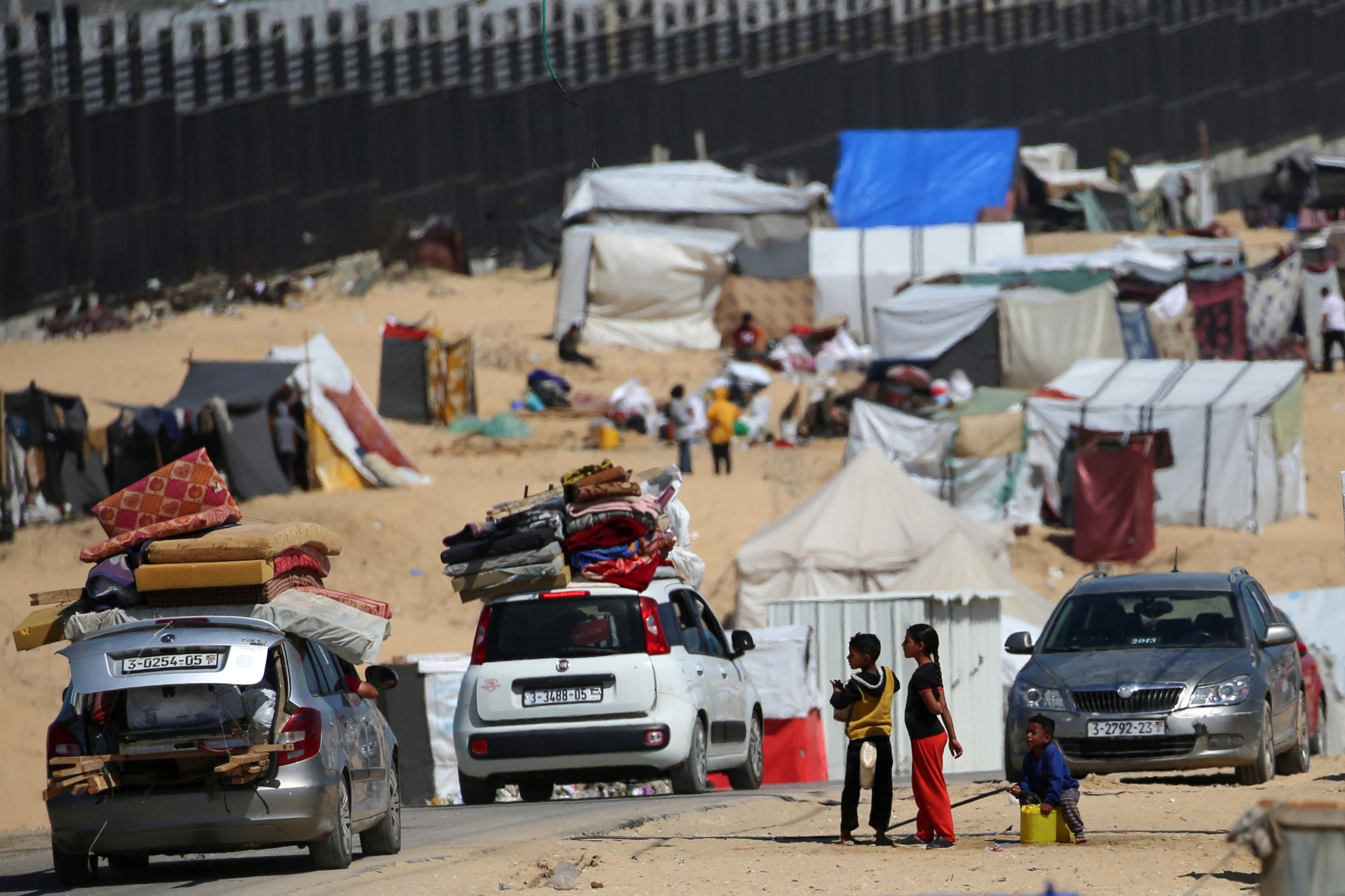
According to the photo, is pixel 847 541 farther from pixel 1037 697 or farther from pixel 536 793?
pixel 1037 697

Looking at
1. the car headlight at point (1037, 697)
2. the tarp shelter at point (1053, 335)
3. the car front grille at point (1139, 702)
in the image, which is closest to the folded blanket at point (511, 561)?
the car headlight at point (1037, 697)

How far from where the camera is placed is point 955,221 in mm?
44656

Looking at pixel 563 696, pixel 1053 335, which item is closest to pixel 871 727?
pixel 563 696

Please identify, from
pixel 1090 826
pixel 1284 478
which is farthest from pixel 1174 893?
pixel 1284 478

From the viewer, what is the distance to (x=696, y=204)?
46469mm

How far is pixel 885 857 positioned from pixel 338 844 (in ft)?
8.71

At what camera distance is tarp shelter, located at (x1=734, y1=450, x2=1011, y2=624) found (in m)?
22.0

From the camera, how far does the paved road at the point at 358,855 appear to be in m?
9.09

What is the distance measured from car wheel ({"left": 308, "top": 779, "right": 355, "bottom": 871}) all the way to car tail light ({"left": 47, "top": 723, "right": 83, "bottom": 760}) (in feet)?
3.99

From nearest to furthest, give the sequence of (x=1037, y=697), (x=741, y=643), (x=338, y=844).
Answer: (x=338, y=844) < (x=1037, y=697) < (x=741, y=643)

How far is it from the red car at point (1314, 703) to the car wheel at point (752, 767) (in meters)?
4.25

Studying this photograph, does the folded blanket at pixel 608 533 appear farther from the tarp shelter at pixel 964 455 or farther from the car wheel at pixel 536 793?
the tarp shelter at pixel 964 455

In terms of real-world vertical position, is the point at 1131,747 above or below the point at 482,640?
below

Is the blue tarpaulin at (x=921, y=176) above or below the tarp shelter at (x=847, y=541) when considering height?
above
